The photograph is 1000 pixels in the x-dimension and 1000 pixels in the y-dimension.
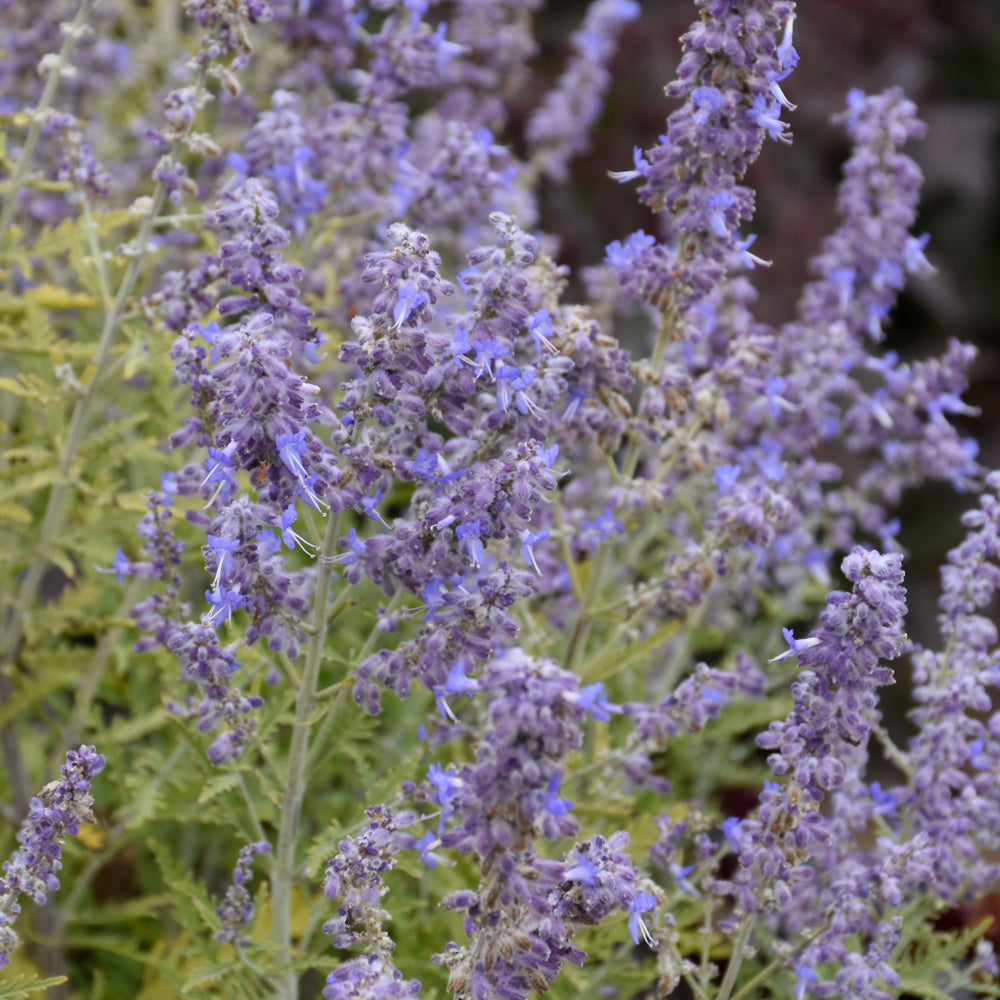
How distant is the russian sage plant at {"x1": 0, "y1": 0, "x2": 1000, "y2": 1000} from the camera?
6.04ft

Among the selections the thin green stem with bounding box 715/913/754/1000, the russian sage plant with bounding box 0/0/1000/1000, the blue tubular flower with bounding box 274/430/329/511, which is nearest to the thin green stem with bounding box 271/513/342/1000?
the russian sage plant with bounding box 0/0/1000/1000

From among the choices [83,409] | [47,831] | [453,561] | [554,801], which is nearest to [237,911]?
[47,831]

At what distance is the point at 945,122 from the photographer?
7.02m

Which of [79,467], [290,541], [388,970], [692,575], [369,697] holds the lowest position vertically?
[388,970]

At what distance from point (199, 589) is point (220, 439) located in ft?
6.32

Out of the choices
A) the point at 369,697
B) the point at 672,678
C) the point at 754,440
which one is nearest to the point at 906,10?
the point at 754,440

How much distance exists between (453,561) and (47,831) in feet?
2.43

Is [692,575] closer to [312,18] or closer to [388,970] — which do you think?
[388,970]

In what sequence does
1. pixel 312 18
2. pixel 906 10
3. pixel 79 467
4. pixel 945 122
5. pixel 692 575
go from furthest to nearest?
pixel 945 122 → pixel 906 10 → pixel 312 18 → pixel 79 467 → pixel 692 575

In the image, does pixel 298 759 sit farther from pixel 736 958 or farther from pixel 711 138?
pixel 711 138

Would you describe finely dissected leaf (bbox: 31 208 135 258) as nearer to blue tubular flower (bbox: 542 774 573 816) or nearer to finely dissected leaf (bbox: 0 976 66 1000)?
finely dissected leaf (bbox: 0 976 66 1000)

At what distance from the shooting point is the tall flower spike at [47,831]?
182 centimetres

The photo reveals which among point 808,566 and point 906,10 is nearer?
point 808,566

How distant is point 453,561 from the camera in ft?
6.40
